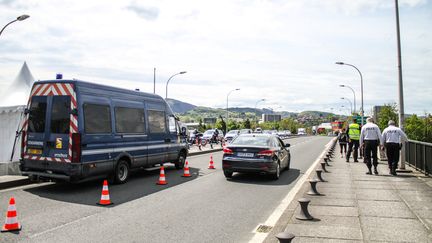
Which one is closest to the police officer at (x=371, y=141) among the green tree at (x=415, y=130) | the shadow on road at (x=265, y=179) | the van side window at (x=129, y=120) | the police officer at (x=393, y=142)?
the police officer at (x=393, y=142)

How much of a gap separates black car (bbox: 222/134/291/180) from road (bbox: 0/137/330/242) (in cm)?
45

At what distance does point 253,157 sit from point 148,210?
16.1 feet

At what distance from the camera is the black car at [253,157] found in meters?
11.4

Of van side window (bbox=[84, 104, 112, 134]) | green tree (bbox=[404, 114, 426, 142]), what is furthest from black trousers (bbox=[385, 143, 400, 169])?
green tree (bbox=[404, 114, 426, 142])

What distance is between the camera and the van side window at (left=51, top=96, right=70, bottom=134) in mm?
9391

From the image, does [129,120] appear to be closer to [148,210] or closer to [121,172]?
[121,172]

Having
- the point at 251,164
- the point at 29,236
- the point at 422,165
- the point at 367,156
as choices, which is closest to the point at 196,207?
the point at 29,236

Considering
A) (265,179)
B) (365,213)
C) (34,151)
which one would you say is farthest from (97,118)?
(365,213)

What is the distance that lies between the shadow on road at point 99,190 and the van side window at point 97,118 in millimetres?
1576

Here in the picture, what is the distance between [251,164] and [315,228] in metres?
5.67

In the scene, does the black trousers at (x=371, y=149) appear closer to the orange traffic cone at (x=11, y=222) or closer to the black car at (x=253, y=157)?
the black car at (x=253, y=157)

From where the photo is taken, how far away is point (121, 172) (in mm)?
10883

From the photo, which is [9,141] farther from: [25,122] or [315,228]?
[315,228]

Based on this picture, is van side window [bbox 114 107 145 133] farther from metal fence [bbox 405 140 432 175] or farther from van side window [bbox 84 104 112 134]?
metal fence [bbox 405 140 432 175]
